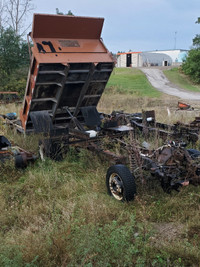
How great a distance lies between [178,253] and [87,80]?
5229mm

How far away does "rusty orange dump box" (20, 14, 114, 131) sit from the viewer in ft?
22.2

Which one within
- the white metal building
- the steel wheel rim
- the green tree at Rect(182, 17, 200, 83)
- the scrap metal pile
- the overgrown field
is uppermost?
the white metal building

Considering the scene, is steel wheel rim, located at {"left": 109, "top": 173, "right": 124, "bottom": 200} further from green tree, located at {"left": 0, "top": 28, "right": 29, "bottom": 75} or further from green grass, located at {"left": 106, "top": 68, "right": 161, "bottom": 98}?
green grass, located at {"left": 106, "top": 68, "right": 161, "bottom": 98}

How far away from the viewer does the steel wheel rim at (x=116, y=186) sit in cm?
445

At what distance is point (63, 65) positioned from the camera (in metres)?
6.79

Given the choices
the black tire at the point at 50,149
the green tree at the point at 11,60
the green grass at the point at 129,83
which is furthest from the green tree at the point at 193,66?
the black tire at the point at 50,149

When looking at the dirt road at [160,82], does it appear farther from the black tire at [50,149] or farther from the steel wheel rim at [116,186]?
the steel wheel rim at [116,186]

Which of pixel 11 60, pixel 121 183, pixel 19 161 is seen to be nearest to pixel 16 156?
pixel 19 161

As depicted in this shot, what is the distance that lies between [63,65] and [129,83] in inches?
980

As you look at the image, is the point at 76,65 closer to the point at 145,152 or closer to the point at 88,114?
the point at 88,114

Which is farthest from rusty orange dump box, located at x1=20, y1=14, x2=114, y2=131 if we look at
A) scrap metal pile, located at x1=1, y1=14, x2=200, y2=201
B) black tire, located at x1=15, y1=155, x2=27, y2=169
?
black tire, located at x1=15, y1=155, x2=27, y2=169

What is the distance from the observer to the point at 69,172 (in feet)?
19.7

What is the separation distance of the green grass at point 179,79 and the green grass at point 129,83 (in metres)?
3.48

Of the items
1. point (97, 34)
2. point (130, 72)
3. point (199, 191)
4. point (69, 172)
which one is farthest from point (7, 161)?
point (130, 72)
